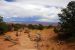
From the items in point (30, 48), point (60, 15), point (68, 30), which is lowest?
point (30, 48)

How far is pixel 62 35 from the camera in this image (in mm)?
21672

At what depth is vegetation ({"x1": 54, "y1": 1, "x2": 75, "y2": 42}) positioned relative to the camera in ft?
65.9

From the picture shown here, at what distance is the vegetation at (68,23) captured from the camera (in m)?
20.1

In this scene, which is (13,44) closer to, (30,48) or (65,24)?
(30,48)

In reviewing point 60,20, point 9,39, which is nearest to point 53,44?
point 60,20

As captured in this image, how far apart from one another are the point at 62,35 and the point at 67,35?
24.6 inches

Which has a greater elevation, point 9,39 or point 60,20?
point 60,20

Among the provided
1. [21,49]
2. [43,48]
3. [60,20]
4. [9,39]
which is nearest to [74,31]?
[60,20]

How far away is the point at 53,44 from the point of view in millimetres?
19828

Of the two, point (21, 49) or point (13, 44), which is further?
point (13, 44)

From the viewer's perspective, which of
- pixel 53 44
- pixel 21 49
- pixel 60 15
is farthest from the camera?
pixel 60 15

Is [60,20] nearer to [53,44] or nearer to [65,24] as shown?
[65,24]

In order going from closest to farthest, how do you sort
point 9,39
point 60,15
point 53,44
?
point 53,44, point 60,15, point 9,39

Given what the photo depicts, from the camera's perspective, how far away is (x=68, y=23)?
20.2m
